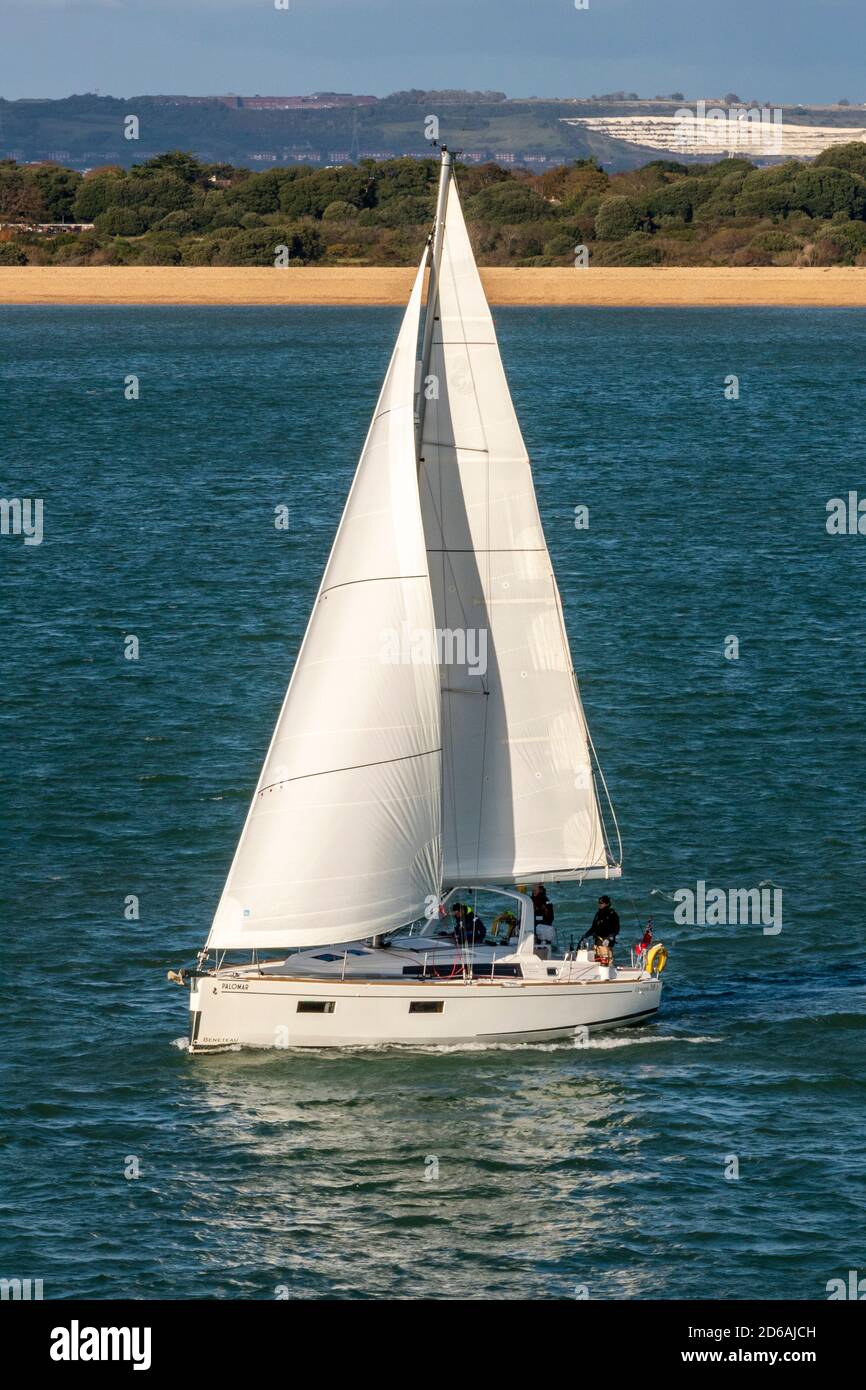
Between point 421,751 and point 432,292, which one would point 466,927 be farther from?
point 432,292

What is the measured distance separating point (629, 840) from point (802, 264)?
15310 centimetres

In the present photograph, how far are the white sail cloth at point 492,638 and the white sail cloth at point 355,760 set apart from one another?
92 cm

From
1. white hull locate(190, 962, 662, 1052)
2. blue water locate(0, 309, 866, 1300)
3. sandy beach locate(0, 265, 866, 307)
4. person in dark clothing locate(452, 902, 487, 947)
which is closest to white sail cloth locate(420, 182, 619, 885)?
person in dark clothing locate(452, 902, 487, 947)

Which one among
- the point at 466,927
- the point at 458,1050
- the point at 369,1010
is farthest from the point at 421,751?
the point at 458,1050

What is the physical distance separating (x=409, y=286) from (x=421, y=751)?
151 meters

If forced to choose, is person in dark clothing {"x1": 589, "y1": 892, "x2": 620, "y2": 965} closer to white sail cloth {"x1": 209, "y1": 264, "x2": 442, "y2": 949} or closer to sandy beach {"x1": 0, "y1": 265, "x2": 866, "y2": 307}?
white sail cloth {"x1": 209, "y1": 264, "x2": 442, "y2": 949}

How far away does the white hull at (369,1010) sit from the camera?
3266 cm

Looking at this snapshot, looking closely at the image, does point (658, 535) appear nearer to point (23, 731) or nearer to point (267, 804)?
point (23, 731)

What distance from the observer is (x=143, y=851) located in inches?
1722

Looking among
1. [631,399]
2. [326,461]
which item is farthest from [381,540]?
[631,399]

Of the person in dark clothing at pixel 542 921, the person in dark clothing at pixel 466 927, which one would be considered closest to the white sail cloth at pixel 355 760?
the person in dark clothing at pixel 466 927

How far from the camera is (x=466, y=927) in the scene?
3434cm

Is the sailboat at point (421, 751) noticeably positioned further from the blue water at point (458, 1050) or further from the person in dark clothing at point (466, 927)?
the blue water at point (458, 1050)

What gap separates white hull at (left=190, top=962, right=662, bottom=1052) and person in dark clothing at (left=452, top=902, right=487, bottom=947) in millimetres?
1388
